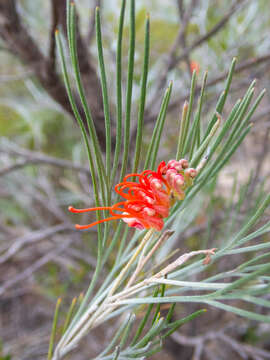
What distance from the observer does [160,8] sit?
1.31 metres

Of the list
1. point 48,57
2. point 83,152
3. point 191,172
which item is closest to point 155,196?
point 191,172

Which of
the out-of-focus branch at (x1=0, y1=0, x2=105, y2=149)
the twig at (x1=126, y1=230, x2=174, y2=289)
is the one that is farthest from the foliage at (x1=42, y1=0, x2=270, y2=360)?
the out-of-focus branch at (x1=0, y1=0, x2=105, y2=149)

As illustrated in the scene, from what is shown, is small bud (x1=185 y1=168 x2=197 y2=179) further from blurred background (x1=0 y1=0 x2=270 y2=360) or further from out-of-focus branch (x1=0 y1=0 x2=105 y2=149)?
out-of-focus branch (x1=0 y1=0 x2=105 y2=149)

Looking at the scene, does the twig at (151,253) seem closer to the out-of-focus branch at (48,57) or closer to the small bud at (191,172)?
→ the small bud at (191,172)

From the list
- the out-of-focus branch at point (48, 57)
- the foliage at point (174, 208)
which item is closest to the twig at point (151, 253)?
the foliage at point (174, 208)

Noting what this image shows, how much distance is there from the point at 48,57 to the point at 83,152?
0.60m

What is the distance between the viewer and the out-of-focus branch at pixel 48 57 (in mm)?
436

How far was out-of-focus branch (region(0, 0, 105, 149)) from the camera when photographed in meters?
0.44

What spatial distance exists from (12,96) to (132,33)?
60.1 inches

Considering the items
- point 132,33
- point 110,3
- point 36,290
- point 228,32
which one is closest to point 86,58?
point 132,33

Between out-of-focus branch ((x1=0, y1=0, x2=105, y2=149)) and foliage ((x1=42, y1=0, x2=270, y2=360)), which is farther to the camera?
out-of-focus branch ((x1=0, y1=0, x2=105, y2=149))

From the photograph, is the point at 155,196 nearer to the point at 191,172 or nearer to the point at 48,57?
the point at 191,172

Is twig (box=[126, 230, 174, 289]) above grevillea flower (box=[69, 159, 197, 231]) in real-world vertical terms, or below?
below

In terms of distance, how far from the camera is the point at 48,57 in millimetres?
464
